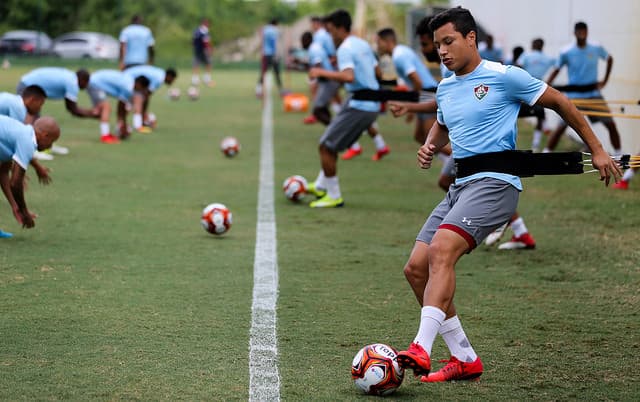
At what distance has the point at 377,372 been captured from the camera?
5281mm

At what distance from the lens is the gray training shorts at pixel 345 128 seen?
41.8 feet

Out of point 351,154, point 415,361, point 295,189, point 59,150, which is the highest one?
point 415,361

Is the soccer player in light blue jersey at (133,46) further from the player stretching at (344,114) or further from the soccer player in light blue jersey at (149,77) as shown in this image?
the player stretching at (344,114)

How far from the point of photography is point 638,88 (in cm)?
1644

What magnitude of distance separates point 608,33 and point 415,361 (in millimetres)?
14375

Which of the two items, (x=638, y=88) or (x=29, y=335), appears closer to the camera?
(x=29, y=335)

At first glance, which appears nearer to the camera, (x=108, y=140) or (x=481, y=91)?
(x=481, y=91)

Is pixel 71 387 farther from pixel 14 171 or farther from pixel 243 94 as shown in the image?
pixel 243 94

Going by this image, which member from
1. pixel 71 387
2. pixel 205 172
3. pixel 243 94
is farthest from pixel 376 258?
pixel 243 94

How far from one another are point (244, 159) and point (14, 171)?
8.43 m

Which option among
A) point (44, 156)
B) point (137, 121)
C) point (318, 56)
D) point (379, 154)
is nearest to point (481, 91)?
point (44, 156)

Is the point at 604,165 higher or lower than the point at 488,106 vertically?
lower

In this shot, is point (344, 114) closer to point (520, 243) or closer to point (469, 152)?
point (520, 243)

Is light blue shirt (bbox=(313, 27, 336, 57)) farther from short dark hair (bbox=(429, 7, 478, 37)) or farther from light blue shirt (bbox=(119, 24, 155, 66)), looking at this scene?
short dark hair (bbox=(429, 7, 478, 37))
